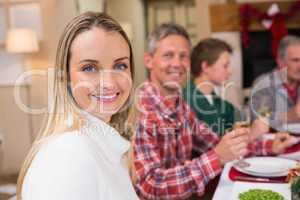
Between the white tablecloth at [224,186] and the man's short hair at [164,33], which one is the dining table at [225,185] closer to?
the white tablecloth at [224,186]

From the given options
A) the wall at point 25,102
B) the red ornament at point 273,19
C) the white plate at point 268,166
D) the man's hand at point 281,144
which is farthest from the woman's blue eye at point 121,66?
the red ornament at point 273,19

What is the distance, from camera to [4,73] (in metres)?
2.02

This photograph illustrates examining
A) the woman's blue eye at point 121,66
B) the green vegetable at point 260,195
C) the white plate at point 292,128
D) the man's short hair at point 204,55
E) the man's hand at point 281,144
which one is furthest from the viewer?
the man's short hair at point 204,55

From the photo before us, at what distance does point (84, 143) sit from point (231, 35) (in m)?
2.00

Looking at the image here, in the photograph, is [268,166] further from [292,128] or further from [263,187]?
[292,128]

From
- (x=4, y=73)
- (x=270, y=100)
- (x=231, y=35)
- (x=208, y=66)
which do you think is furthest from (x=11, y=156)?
(x=231, y=35)

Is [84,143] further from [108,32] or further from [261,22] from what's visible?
[261,22]

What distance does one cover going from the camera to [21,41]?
2.06 metres

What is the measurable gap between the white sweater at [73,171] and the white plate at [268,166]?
0.46m

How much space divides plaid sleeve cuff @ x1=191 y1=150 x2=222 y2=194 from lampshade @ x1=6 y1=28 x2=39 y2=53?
139 centimetres

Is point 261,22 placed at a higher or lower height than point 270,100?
higher

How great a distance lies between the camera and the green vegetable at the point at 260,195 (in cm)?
73

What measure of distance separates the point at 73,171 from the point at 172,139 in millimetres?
656

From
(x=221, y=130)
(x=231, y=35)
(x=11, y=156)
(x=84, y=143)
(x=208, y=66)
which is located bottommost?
(x=11, y=156)
